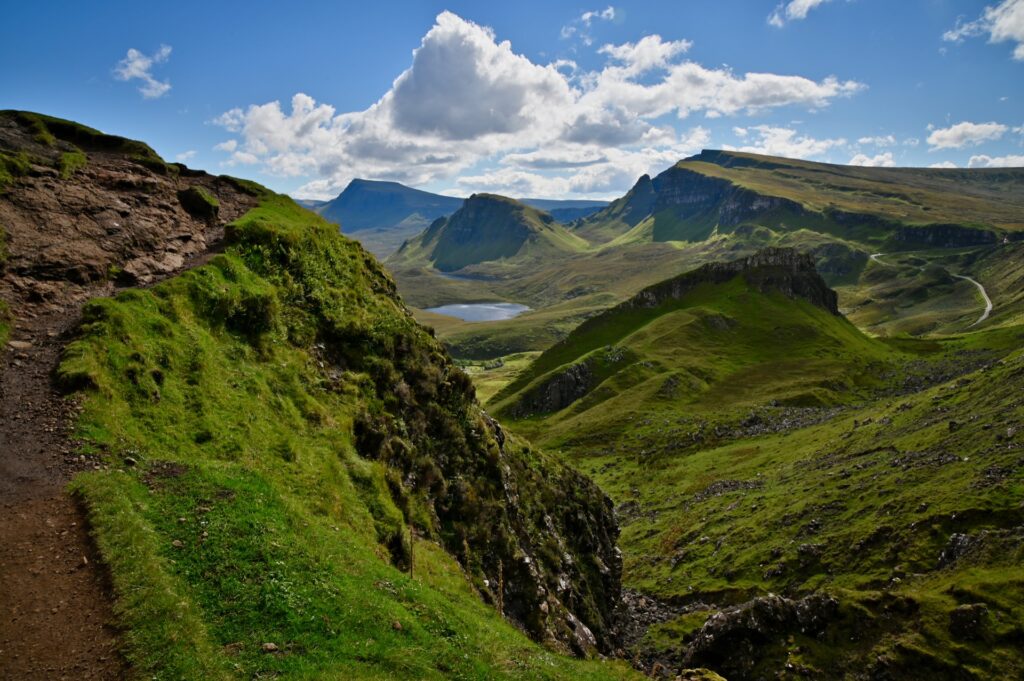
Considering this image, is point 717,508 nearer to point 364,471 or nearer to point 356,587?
point 364,471

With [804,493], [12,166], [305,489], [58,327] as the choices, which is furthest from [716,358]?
[58,327]

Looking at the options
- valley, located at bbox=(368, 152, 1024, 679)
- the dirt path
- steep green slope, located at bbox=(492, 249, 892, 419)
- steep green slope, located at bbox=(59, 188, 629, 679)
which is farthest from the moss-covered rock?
steep green slope, located at bbox=(492, 249, 892, 419)

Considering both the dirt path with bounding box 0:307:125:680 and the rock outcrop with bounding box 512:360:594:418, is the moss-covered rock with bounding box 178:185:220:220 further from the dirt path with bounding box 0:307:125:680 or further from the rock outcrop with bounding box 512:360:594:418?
the rock outcrop with bounding box 512:360:594:418

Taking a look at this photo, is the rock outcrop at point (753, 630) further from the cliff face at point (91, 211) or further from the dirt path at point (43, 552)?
the cliff face at point (91, 211)

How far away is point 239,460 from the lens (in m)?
24.9

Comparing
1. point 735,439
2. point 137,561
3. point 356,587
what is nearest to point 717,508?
point 735,439

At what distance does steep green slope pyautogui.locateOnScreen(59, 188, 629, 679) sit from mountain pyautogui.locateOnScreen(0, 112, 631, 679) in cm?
11

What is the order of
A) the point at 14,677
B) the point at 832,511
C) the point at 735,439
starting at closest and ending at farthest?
the point at 14,677 < the point at 832,511 < the point at 735,439

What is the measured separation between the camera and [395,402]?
37.3m

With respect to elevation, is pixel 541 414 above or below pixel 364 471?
below

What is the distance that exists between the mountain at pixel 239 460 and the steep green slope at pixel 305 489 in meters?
0.11

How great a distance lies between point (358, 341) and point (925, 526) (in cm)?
5131

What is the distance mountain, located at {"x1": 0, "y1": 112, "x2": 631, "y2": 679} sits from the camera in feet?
56.0

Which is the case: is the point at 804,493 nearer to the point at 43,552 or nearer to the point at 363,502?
the point at 363,502
